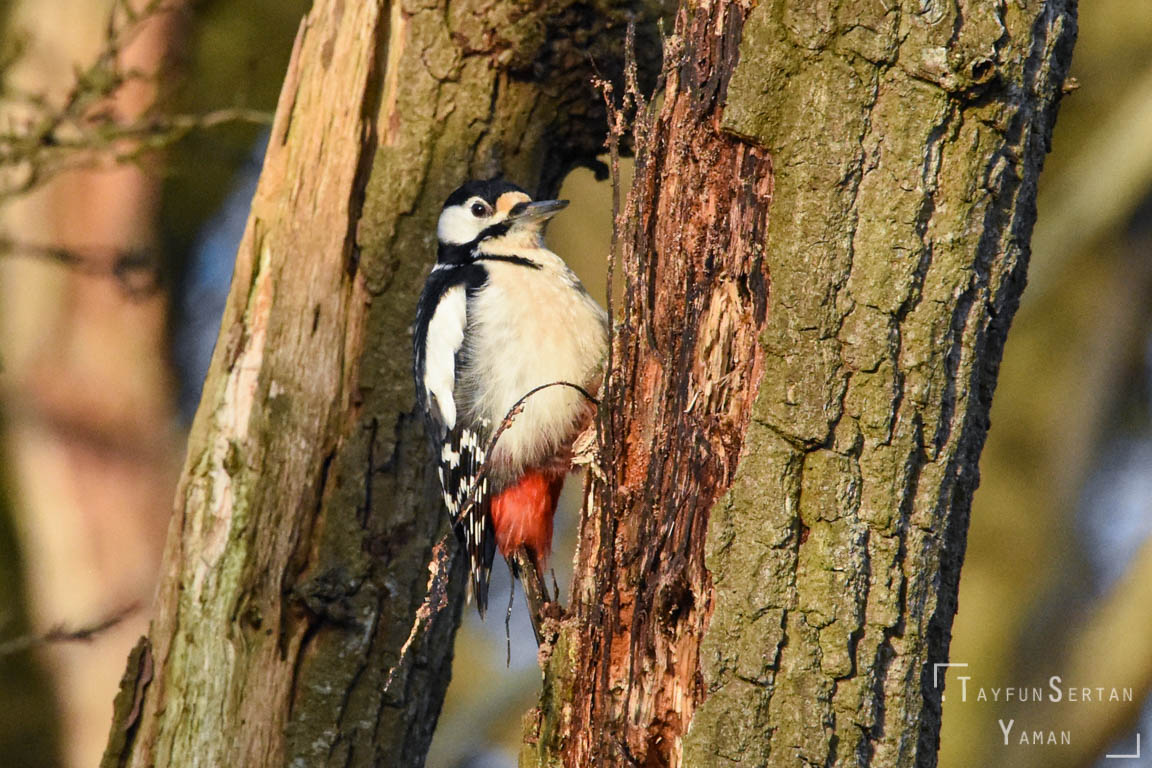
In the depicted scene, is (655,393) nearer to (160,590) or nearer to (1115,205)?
(160,590)

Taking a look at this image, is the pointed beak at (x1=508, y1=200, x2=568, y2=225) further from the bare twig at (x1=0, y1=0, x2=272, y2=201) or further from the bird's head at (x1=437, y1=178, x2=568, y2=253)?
the bare twig at (x1=0, y1=0, x2=272, y2=201)

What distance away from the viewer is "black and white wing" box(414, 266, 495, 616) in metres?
3.54

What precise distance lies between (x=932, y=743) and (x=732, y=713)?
331mm

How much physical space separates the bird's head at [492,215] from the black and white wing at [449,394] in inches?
6.2

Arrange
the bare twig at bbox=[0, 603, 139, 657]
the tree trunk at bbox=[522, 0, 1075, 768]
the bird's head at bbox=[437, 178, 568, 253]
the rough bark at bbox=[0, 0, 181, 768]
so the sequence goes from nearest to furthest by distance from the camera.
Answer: the tree trunk at bbox=[522, 0, 1075, 768], the bird's head at bbox=[437, 178, 568, 253], the bare twig at bbox=[0, 603, 139, 657], the rough bark at bbox=[0, 0, 181, 768]

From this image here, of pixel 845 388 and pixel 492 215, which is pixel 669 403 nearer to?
pixel 845 388

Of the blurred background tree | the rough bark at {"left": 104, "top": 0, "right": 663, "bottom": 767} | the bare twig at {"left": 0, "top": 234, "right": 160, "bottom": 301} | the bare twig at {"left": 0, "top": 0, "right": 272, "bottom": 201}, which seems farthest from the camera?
the blurred background tree

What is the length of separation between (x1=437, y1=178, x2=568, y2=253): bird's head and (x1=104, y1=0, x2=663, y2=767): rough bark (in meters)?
0.09

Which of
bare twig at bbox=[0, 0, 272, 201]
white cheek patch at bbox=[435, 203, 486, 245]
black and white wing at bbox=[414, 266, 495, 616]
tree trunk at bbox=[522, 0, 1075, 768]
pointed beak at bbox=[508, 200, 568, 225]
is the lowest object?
tree trunk at bbox=[522, 0, 1075, 768]

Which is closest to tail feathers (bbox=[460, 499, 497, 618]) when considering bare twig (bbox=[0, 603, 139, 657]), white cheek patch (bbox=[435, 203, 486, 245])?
white cheek patch (bbox=[435, 203, 486, 245])

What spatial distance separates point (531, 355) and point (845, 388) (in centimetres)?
183

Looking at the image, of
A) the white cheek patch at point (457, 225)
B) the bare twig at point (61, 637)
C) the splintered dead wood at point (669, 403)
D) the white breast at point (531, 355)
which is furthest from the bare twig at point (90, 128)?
the splintered dead wood at point (669, 403)

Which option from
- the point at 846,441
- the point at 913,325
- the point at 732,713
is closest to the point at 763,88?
the point at 913,325

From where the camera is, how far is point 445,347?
11.8ft
